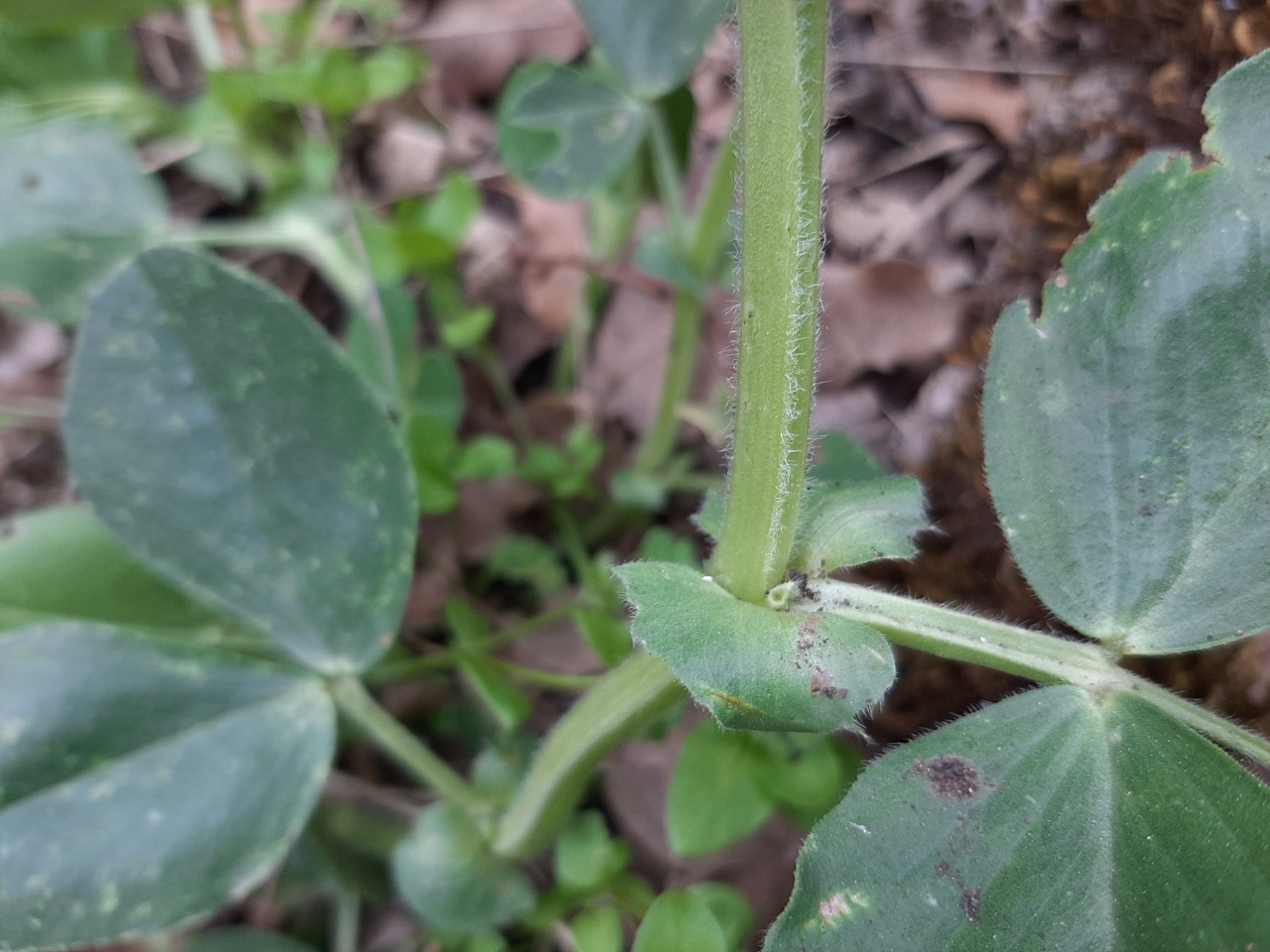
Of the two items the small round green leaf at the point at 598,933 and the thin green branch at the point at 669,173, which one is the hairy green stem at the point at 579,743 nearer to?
the small round green leaf at the point at 598,933

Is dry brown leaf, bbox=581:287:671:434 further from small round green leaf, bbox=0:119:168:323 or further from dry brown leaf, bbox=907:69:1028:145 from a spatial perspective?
small round green leaf, bbox=0:119:168:323

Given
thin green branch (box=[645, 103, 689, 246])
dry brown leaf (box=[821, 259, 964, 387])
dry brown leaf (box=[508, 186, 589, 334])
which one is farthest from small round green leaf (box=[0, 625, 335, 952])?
dry brown leaf (box=[821, 259, 964, 387])

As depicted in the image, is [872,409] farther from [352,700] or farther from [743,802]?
[352,700]

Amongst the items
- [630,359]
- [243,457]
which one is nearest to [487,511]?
[630,359]

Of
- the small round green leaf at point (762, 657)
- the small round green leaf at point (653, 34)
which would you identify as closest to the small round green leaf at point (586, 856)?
the small round green leaf at point (762, 657)

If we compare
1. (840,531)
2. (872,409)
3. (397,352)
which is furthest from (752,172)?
(872,409)

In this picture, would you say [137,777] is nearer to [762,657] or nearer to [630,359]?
[762,657]
